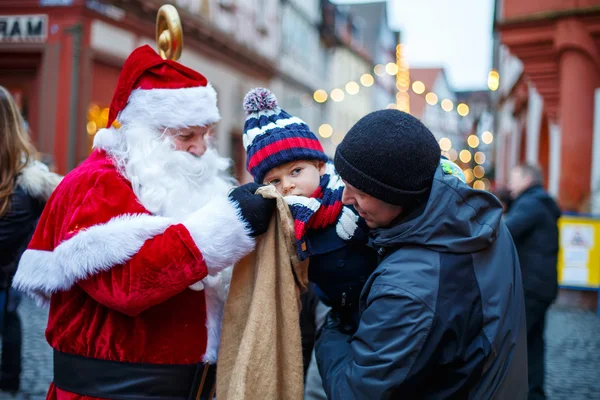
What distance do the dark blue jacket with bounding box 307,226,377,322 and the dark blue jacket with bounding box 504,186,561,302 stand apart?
3.35 metres

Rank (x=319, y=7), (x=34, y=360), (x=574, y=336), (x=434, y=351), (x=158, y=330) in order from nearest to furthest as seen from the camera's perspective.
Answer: (x=434, y=351)
(x=158, y=330)
(x=34, y=360)
(x=574, y=336)
(x=319, y=7)

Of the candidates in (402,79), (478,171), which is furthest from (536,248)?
(478,171)

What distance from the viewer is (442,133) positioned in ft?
143

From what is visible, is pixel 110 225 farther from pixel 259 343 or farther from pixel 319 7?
pixel 319 7

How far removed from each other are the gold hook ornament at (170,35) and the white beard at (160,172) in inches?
16.5

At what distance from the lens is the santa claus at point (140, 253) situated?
6.11ft

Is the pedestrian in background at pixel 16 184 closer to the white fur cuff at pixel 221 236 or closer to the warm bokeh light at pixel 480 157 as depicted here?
the white fur cuff at pixel 221 236

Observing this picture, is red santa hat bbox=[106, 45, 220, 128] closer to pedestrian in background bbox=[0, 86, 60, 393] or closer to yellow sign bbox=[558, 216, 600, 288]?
pedestrian in background bbox=[0, 86, 60, 393]

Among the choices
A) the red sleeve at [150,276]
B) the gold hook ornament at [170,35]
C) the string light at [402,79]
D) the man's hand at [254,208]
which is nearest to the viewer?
the red sleeve at [150,276]

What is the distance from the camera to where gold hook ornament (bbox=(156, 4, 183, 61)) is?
7.82 ft

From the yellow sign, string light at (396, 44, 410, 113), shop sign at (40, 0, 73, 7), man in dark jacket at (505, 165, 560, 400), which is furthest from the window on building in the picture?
man in dark jacket at (505, 165, 560, 400)

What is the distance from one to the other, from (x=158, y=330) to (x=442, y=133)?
142ft

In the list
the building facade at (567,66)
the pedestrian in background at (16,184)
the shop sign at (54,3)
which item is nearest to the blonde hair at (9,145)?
the pedestrian in background at (16,184)

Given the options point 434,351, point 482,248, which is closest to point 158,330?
point 434,351
